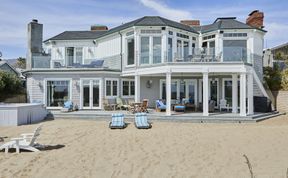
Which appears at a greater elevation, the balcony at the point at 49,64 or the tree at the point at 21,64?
the tree at the point at 21,64

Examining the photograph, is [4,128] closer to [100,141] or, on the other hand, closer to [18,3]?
[100,141]

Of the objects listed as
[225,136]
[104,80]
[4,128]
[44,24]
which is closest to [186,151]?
[225,136]

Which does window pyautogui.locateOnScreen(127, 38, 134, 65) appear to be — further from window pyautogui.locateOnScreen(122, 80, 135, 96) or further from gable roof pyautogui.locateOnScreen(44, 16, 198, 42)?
window pyautogui.locateOnScreen(122, 80, 135, 96)

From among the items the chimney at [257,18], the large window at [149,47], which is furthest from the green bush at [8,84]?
the chimney at [257,18]

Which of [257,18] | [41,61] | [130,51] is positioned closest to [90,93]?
[130,51]

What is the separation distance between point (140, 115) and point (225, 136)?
4.87 m

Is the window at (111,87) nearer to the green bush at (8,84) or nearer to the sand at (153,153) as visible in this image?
the sand at (153,153)

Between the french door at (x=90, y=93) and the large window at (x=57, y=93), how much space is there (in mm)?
1178

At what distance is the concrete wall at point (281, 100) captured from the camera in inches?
799

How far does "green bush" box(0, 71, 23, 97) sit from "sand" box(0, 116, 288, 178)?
942 centimetres

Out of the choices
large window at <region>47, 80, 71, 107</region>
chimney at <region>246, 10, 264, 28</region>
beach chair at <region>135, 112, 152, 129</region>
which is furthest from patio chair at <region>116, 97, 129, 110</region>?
chimney at <region>246, 10, 264, 28</region>

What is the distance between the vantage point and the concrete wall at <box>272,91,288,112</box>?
20.3 m

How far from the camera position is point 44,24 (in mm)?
24656

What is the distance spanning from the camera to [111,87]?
67.6ft
